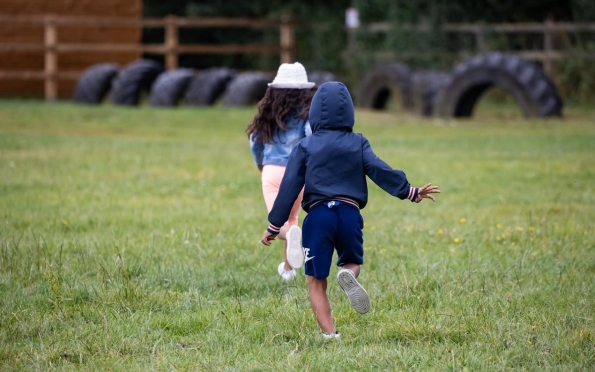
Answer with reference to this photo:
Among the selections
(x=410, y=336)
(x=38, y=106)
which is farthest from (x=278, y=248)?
(x=38, y=106)

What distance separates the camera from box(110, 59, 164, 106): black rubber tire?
22.8 m

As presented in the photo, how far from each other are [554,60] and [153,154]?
44.9ft

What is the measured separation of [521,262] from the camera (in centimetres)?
649

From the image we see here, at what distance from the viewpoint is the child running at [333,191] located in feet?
15.8

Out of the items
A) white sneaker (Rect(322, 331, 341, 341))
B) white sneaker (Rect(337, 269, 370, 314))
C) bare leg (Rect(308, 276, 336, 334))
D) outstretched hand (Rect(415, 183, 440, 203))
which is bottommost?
white sneaker (Rect(322, 331, 341, 341))

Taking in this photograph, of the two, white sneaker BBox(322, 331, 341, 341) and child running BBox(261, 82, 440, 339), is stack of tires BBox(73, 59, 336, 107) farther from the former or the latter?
white sneaker BBox(322, 331, 341, 341)

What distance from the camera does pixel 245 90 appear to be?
71.7 ft

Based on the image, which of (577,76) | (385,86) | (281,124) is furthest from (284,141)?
(577,76)

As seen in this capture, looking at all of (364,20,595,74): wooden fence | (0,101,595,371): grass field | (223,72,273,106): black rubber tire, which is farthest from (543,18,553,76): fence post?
(0,101,595,371): grass field

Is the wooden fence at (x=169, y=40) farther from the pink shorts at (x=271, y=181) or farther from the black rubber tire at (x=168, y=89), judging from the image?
the pink shorts at (x=271, y=181)

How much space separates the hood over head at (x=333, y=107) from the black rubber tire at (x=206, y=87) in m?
18.1

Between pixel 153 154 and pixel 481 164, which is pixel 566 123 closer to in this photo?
pixel 481 164

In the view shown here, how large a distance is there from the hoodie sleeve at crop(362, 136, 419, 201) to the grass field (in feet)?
2.38

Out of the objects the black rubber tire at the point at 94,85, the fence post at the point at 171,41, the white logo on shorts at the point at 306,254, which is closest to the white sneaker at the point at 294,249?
the white logo on shorts at the point at 306,254
